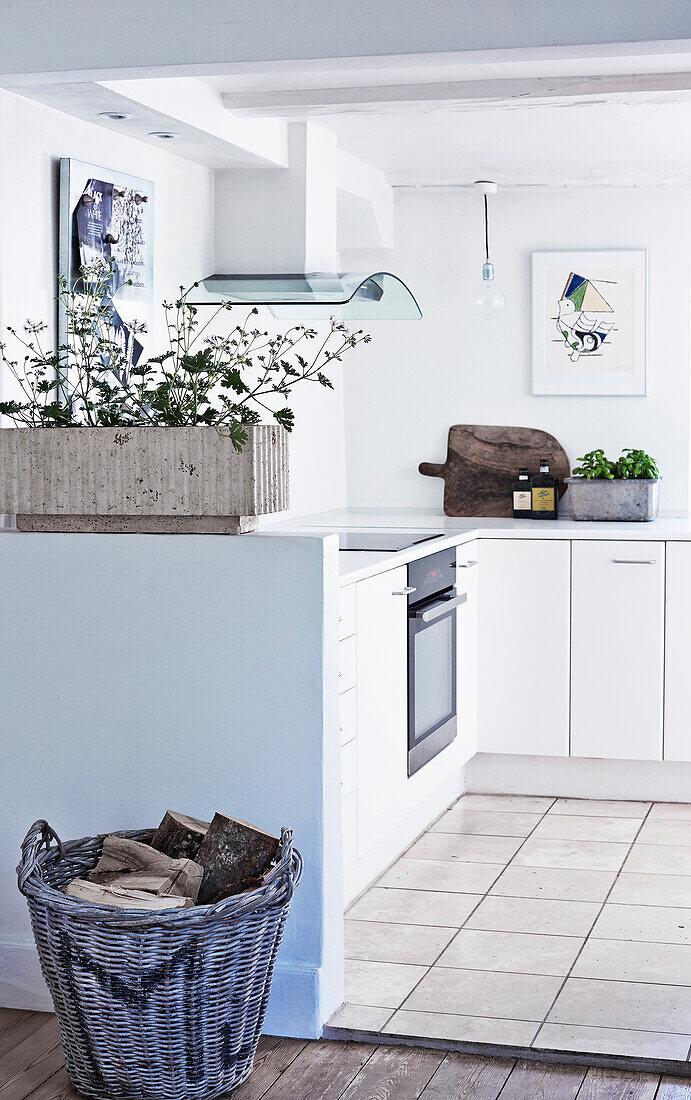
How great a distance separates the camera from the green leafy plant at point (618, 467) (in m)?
4.95

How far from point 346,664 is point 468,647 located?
52.9 inches

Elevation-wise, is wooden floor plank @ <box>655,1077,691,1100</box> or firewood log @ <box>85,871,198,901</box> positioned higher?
firewood log @ <box>85,871,198,901</box>

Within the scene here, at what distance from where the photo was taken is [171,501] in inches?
107

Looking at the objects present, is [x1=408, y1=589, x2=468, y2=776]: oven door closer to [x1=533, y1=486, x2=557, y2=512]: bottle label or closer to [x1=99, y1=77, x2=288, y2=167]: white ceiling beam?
[x1=533, y1=486, x2=557, y2=512]: bottle label

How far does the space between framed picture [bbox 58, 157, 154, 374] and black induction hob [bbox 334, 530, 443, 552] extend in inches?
36.1

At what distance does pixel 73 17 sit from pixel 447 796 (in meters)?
2.88

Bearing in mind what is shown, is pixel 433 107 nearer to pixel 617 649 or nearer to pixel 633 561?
pixel 633 561

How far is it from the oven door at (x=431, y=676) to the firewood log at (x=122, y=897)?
160 cm

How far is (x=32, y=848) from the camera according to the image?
254 centimetres

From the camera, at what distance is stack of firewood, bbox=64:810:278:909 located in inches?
94.6

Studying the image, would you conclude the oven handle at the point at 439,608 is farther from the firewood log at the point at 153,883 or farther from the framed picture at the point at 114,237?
the firewood log at the point at 153,883

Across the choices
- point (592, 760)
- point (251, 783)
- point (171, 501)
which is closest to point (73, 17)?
point (171, 501)

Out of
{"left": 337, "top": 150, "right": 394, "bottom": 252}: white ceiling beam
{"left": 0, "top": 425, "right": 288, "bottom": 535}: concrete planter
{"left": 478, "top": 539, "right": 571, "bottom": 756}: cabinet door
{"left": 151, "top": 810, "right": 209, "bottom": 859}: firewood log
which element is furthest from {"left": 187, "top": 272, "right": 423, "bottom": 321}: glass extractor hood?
{"left": 151, "top": 810, "right": 209, "bottom": 859}: firewood log

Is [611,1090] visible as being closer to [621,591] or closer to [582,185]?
[621,591]
